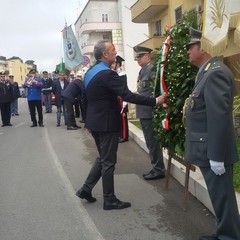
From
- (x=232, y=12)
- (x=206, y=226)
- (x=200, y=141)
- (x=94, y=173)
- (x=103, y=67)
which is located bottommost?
(x=206, y=226)

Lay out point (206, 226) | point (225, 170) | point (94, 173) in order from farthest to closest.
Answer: point (94, 173) → point (206, 226) → point (225, 170)

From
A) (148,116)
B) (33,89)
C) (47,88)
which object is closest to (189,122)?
(148,116)

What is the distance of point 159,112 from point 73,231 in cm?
196

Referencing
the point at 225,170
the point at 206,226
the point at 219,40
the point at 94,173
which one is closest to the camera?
the point at 225,170

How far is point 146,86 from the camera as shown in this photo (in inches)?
232

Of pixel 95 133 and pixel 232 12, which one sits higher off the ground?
pixel 232 12

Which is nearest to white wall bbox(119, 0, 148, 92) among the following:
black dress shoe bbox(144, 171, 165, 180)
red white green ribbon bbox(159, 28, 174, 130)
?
black dress shoe bbox(144, 171, 165, 180)

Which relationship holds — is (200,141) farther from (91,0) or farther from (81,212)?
(91,0)

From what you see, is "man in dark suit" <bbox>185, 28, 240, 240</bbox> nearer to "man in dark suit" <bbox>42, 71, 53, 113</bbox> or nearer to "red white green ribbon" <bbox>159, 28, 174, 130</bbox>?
"red white green ribbon" <bbox>159, 28, 174, 130</bbox>

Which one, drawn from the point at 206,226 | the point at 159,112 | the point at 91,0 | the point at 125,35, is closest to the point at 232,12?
the point at 159,112

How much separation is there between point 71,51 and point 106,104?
13315 millimetres

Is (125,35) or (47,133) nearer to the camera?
(47,133)

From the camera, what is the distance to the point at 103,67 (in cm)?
464

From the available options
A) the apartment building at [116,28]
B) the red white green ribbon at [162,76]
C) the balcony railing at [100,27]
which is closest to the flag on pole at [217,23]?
the red white green ribbon at [162,76]
